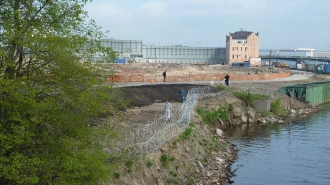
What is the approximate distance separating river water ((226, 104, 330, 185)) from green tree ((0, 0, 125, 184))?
1391cm

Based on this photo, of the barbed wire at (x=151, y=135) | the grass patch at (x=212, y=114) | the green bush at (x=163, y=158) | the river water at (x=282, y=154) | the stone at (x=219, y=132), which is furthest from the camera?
the grass patch at (x=212, y=114)

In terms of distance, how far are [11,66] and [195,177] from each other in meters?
14.0

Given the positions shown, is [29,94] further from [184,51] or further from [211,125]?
[184,51]

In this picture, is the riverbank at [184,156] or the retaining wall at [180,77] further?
the retaining wall at [180,77]

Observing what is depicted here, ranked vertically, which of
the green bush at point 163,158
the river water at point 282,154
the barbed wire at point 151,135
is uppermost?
the barbed wire at point 151,135

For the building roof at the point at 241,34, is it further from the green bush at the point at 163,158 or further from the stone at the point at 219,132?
A: the green bush at the point at 163,158

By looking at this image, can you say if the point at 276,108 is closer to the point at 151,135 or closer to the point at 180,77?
the point at 180,77

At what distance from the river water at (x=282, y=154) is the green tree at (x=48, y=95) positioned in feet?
45.6

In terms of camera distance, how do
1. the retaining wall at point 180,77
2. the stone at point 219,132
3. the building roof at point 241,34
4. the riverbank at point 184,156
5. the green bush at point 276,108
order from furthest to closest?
the building roof at point 241,34, the retaining wall at point 180,77, the green bush at point 276,108, the stone at point 219,132, the riverbank at point 184,156

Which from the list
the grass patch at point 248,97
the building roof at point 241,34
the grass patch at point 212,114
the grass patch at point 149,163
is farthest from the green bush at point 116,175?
the building roof at point 241,34

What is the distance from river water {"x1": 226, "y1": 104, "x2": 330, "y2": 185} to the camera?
28.4 metres

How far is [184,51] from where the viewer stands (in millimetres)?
191250

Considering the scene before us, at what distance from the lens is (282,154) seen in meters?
35.1

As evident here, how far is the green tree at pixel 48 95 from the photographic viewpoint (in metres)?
14.5
